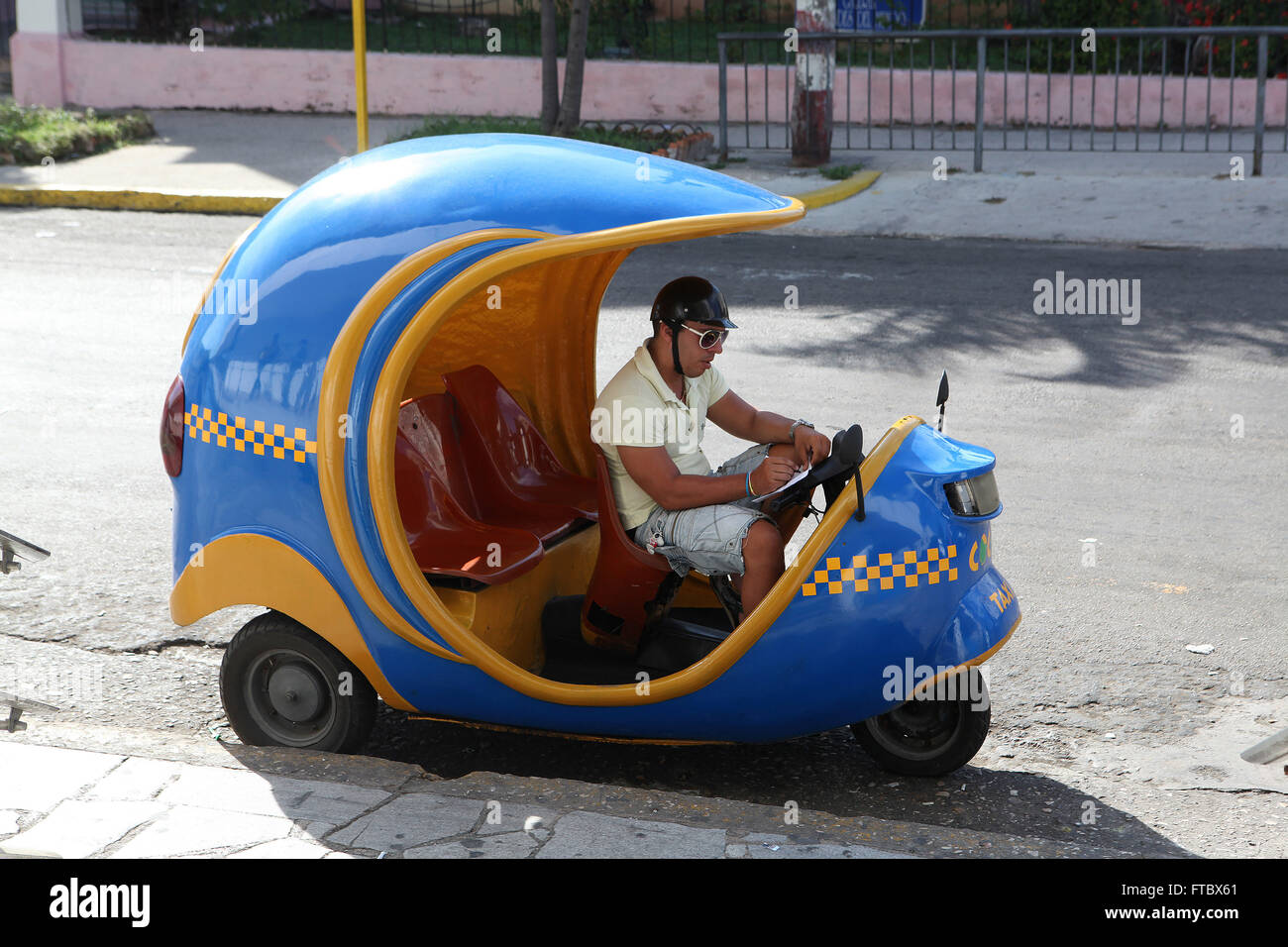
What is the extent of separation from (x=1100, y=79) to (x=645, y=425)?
1411 centimetres

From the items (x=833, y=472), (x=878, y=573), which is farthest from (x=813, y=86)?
(x=878, y=573)

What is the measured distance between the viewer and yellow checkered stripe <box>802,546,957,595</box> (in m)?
3.99

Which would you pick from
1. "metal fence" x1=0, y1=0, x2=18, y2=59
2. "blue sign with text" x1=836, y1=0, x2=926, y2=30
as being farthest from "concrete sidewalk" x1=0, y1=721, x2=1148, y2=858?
"metal fence" x1=0, y1=0, x2=18, y2=59

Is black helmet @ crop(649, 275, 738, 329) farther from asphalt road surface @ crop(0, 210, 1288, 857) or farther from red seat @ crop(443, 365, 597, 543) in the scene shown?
asphalt road surface @ crop(0, 210, 1288, 857)

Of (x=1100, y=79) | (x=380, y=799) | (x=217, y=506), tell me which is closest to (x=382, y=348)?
(x=217, y=506)

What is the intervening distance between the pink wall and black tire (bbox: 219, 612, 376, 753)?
13.6 m

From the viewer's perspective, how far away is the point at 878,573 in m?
3.99

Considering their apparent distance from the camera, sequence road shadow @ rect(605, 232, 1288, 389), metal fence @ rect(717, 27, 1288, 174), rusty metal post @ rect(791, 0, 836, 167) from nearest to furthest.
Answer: road shadow @ rect(605, 232, 1288, 389)
rusty metal post @ rect(791, 0, 836, 167)
metal fence @ rect(717, 27, 1288, 174)

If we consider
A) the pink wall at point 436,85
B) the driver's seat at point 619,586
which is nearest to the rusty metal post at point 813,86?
the pink wall at point 436,85

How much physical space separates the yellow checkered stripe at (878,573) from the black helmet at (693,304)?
2.84ft

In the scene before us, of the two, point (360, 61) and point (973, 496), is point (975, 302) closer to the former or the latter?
point (360, 61)

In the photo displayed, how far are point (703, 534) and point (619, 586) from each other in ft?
1.43

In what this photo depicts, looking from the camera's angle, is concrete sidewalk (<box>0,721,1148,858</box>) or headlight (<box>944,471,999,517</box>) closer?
concrete sidewalk (<box>0,721,1148,858</box>)
